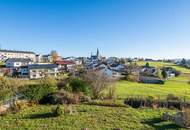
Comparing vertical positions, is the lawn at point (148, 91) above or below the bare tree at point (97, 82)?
below

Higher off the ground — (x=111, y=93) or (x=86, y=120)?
(x=86, y=120)

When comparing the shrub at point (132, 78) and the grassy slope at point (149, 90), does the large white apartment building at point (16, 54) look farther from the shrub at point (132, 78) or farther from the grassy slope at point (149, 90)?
the grassy slope at point (149, 90)

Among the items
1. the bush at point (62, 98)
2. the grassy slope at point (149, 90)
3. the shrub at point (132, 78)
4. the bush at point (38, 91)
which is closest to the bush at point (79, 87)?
the bush at point (38, 91)

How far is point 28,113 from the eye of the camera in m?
18.2

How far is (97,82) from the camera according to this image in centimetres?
3044

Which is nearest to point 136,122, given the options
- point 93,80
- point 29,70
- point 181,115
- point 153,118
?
point 153,118

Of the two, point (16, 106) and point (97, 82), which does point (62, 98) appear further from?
point (97, 82)

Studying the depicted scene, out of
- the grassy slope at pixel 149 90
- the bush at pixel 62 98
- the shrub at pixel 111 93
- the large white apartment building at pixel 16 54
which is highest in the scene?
the large white apartment building at pixel 16 54

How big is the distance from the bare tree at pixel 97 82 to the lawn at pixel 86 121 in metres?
10.4

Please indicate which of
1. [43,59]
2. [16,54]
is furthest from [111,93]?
[16,54]

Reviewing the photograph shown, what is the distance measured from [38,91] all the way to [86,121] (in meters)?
8.69

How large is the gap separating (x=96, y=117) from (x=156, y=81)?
173 ft

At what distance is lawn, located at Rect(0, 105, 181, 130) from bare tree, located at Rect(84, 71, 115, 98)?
10.4m

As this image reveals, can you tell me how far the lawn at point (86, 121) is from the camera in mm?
15094
